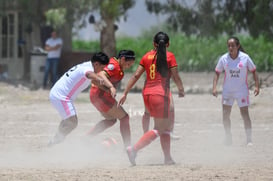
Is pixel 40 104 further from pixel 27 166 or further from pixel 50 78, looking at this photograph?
pixel 27 166

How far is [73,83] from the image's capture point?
12.8 m

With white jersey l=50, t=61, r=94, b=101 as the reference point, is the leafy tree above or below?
below

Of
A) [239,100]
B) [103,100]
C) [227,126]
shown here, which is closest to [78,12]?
[227,126]

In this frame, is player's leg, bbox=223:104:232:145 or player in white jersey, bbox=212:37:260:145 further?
player's leg, bbox=223:104:232:145

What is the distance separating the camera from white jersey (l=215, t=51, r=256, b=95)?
555 inches

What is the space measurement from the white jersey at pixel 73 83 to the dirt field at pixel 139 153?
0.93 m

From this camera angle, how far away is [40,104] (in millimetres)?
21750

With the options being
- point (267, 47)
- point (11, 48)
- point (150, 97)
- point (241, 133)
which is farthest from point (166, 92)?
point (267, 47)

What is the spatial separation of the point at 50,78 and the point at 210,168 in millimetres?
17896

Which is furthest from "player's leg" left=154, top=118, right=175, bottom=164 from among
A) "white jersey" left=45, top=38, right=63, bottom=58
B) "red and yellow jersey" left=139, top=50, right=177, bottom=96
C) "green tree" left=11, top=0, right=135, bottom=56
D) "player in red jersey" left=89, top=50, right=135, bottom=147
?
"white jersey" left=45, top=38, right=63, bottom=58

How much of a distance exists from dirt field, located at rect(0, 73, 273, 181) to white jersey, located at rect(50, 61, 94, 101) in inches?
36.4

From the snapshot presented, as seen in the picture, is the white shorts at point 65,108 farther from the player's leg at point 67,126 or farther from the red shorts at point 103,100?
the red shorts at point 103,100

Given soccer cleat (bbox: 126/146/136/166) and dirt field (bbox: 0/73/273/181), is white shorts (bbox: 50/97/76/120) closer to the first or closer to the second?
dirt field (bbox: 0/73/273/181)

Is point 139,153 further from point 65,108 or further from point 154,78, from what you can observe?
point 154,78
